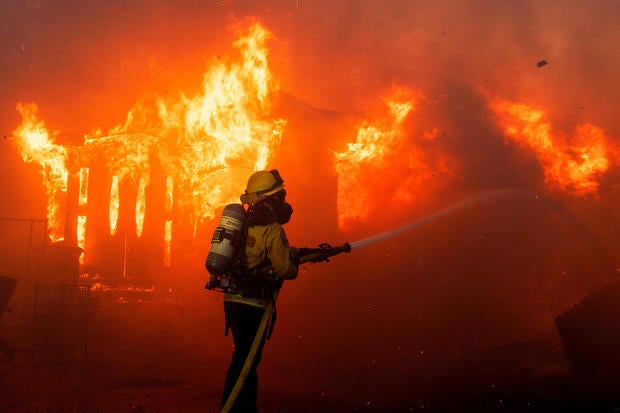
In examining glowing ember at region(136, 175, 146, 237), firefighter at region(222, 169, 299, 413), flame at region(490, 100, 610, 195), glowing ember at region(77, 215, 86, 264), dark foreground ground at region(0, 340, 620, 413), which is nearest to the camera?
firefighter at region(222, 169, 299, 413)

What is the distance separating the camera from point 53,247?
62.0ft

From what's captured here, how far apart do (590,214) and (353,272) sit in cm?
1004

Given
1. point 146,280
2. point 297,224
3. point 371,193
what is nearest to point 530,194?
point 371,193

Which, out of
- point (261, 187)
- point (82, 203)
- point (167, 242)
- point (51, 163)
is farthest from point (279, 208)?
point (51, 163)

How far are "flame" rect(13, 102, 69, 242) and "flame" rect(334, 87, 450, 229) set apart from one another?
42.6 ft

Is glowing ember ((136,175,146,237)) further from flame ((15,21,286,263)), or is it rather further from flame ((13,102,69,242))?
flame ((13,102,69,242))

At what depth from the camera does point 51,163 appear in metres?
25.3

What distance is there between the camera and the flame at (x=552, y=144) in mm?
19312

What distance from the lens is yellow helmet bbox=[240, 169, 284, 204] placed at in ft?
15.9

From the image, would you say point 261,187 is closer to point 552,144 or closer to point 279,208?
point 279,208

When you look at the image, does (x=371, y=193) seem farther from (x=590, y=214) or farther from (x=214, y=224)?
(x=590, y=214)

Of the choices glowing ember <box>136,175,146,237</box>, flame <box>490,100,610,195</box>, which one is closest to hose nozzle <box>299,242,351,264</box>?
flame <box>490,100,610,195</box>

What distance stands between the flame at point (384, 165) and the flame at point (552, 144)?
2.71 meters

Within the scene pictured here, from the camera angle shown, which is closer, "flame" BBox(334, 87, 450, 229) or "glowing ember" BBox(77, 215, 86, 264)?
"flame" BBox(334, 87, 450, 229)
